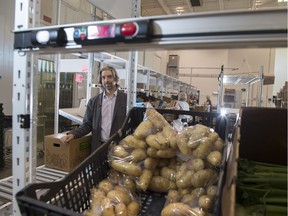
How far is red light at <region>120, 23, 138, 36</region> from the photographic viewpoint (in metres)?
0.58

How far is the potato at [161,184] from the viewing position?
85 cm

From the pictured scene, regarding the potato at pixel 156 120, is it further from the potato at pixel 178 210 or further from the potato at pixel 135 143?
the potato at pixel 178 210

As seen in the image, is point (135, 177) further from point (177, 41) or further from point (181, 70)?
point (181, 70)

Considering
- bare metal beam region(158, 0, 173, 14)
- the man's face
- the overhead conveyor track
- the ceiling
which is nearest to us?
the overhead conveyor track

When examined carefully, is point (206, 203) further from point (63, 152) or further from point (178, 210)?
point (63, 152)

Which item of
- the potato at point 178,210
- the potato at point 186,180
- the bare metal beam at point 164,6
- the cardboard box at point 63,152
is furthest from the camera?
the bare metal beam at point 164,6

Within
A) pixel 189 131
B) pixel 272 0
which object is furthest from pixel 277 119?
pixel 272 0

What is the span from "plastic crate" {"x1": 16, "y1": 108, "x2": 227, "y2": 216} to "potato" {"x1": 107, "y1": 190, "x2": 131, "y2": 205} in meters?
0.10

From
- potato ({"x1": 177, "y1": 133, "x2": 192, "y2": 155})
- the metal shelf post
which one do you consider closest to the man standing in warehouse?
the metal shelf post

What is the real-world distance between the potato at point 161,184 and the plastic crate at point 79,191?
0.06 m

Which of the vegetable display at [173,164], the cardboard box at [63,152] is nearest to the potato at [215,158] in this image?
the vegetable display at [173,164]

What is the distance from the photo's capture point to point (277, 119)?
96 centimetres

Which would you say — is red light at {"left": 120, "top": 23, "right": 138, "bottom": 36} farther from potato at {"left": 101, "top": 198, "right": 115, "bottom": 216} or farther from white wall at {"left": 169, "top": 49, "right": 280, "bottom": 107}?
white wall at {"left": 169, "top": 49, "right": 280, "bottom": 107}

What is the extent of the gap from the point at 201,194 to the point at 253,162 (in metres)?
0.36
